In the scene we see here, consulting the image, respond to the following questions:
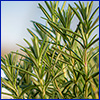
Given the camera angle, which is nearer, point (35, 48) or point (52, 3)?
point (35, 48)

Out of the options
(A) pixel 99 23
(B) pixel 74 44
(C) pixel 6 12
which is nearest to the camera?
(A) pixel 99 23

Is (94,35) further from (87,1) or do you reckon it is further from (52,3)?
(52,3)

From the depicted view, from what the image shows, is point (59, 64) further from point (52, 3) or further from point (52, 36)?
point (52, 3)

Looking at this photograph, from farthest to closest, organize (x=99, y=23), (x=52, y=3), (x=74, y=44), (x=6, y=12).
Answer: (x=6, y=12) → (x=52, y=3) → (x=74, y=44) → (x=99, y=23)

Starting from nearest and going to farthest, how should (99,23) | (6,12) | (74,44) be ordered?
1. (99,23)
2. (74,44)
3. (6,12)

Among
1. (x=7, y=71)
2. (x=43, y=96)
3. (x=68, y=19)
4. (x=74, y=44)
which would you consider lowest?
(x=43, y=96)

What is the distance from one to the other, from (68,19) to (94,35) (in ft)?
0.49

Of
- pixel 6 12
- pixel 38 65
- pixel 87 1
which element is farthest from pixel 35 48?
pixel 6 12

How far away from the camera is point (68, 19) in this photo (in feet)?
2.19

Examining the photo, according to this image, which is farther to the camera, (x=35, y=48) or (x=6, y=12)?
(x=6, y=12)

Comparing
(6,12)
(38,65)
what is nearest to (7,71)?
(38,65)

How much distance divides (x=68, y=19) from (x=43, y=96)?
362 mm

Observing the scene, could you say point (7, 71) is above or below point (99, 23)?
below

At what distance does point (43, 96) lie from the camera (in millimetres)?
557
